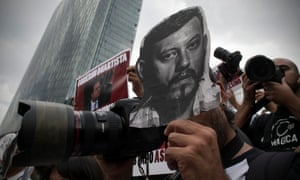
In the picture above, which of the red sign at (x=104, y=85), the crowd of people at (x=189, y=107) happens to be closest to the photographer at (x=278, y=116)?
the crowd of people at (x=189, y=107)

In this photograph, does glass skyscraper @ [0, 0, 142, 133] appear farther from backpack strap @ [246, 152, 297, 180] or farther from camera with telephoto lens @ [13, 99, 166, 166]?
backpack strap @ [246, 152, 297, 180]

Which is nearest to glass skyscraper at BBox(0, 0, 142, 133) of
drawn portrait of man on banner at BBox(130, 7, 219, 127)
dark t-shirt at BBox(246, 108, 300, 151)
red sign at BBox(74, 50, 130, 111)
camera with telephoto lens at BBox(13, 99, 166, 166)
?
red sign at BBox(74, 50, 130, 111)

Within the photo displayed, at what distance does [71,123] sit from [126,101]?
0.17 m

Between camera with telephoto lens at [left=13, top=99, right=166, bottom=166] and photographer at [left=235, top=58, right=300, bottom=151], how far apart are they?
612 millimetres

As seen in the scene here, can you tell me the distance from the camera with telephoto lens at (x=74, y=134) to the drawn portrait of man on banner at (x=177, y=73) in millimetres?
79

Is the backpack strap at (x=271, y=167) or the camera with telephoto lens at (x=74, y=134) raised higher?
the camera with telephoto lens at (x=74, y=134)

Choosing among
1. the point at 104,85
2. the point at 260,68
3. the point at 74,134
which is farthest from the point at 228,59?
the point at 104,85

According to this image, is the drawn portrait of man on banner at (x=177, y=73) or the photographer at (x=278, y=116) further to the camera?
the photographer at (x=278, y=116)

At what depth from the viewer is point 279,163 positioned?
26.6 inches

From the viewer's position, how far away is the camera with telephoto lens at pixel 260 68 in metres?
0.99

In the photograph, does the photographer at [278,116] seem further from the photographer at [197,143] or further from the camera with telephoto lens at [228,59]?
the photographer at [197,143]

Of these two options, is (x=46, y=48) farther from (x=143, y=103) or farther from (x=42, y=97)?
(x=143, y=103)

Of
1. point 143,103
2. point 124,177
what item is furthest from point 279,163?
point 124,177

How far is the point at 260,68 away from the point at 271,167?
0.43 metres
